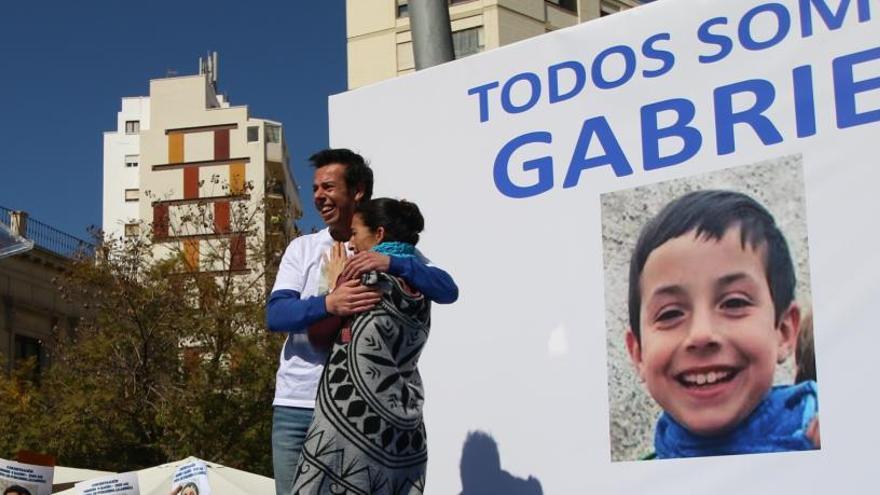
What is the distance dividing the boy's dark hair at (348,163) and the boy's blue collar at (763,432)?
4.10ft

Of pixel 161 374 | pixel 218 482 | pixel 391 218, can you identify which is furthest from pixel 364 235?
pixel 161 374

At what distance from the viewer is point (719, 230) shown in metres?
4.15

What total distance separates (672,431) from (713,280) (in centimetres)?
51

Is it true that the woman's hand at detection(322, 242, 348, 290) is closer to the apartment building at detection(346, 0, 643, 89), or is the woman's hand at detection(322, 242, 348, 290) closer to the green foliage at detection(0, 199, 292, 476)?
the green foliage at detection(0, 199, 292, 476)

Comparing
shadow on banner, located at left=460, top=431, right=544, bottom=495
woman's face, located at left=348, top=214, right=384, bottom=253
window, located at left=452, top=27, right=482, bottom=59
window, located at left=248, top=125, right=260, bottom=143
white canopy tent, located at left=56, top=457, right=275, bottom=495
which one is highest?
window, located at left=248, top=125, right=260, bottom=143

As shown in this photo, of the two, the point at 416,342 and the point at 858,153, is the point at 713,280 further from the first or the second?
the point at 416,342

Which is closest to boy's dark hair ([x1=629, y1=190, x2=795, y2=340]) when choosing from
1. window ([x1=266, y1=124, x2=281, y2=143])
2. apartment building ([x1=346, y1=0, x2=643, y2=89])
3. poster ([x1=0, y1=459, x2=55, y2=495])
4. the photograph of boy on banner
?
the photograph of boy on banner

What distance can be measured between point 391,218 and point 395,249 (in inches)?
4.2

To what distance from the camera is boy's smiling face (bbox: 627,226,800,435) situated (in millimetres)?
4051

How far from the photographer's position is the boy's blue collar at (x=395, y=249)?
370 centimetres

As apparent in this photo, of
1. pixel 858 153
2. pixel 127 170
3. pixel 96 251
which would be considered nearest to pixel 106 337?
pixel 96 251

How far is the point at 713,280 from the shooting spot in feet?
13.6

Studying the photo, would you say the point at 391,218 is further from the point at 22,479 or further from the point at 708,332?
the point at 22,479

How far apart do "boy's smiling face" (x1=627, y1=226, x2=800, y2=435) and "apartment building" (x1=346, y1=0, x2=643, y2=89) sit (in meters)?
38.3
